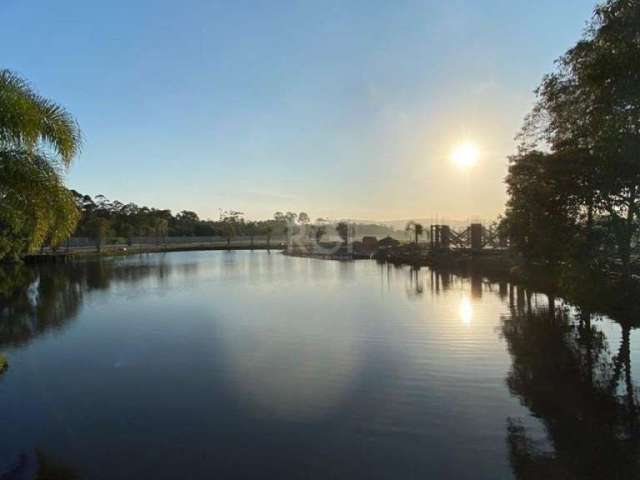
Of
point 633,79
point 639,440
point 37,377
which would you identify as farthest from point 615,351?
point 37,377

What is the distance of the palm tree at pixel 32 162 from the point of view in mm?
6891

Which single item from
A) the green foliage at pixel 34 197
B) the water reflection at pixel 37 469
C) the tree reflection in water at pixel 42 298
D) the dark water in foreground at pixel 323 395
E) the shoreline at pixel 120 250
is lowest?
the water reflection at pixel 37 469

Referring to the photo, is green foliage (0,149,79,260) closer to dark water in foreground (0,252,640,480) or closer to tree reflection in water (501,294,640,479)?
dark water in foreground (0,252,640,480)

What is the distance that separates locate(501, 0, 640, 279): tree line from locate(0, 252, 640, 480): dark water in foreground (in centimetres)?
203

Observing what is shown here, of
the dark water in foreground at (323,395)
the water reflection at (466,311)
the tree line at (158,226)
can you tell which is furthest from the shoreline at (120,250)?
the water reflection at (466,311)

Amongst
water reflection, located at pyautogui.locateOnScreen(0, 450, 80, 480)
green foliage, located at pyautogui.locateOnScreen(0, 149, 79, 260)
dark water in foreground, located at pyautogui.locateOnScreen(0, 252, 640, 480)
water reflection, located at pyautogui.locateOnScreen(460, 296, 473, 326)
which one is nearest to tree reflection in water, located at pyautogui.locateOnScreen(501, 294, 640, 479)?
dark water in foreground, located at pyautogui.locateOnScreen(0, 252, 640, 480)

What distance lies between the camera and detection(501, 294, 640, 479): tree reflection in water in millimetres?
4879

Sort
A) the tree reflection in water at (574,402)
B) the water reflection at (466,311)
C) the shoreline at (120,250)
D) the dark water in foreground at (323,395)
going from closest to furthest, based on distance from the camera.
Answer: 1. the tree reflection in water at (574,402)
2. the dark water in foreground at (323,395)
3. the water reflection at (466,311)
4. the shoreline at (120,250)

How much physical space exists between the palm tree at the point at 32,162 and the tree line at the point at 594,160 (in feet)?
28.0

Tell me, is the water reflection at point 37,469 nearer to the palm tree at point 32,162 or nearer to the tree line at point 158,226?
the palm tree at point 32,162

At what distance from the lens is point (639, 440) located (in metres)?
5.33

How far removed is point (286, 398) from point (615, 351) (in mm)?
6456

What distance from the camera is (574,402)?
21.5ft

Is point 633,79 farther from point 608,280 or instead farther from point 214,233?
point 214,233
